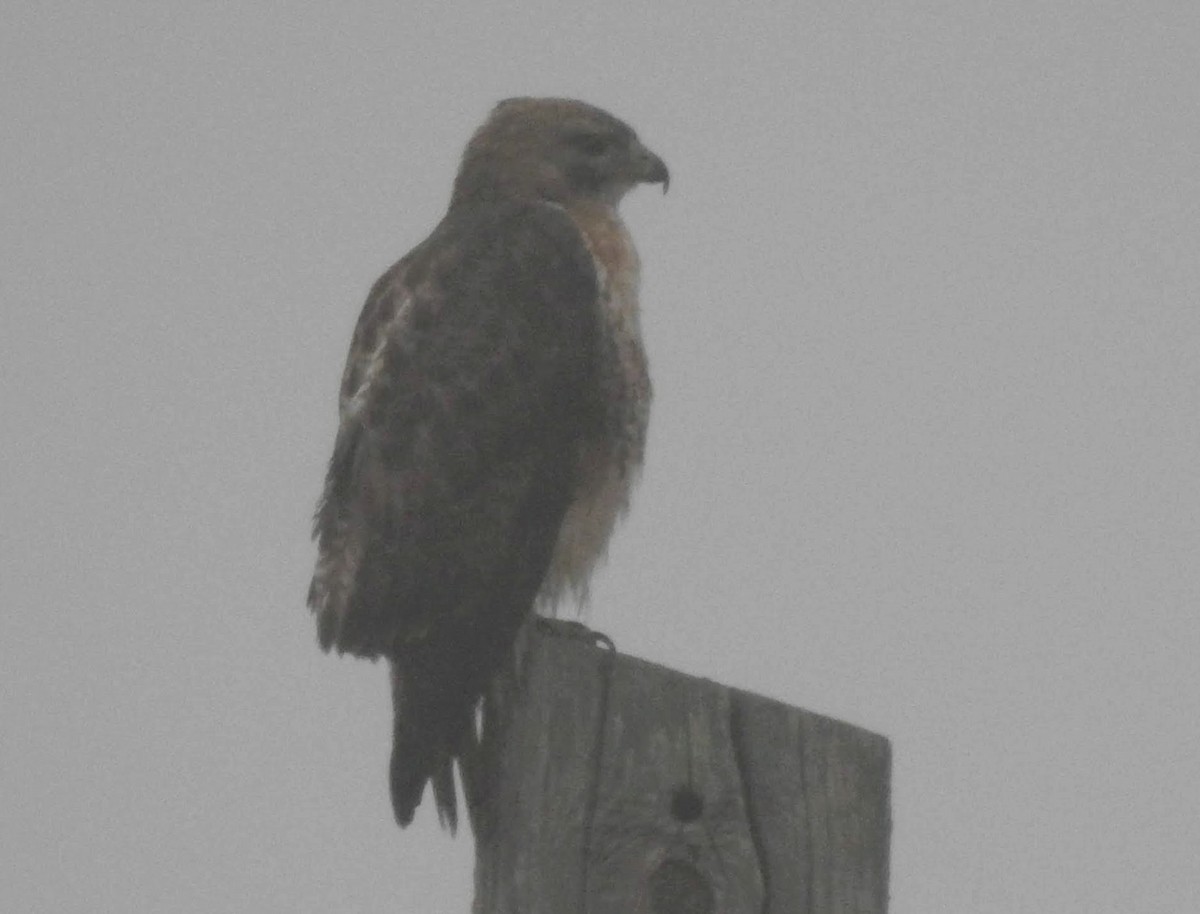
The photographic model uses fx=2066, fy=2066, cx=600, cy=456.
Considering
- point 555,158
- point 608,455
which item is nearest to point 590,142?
point 555,158

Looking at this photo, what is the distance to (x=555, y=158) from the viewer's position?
646cm

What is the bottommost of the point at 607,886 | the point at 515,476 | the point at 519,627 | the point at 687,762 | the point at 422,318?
the point at 607,886

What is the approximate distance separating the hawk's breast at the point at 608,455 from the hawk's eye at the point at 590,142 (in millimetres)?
851

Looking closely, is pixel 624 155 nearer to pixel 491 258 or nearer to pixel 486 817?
pixel 491 258

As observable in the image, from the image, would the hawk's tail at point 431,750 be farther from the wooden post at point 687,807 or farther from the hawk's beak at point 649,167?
the hawk's beak at point 649,167

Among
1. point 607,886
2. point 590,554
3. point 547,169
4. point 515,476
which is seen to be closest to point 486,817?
point 607,886

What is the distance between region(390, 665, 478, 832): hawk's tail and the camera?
4.02 metres

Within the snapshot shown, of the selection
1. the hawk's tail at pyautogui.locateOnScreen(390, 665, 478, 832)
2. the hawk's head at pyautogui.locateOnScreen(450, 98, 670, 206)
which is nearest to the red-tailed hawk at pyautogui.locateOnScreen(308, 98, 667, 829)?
the hawk's tail at pyautogui.locateOnScreen(390, 665, 478, 832)

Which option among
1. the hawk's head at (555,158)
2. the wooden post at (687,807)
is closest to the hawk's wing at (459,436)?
the hawk's head at (555,158)

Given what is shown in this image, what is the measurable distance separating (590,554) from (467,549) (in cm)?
81

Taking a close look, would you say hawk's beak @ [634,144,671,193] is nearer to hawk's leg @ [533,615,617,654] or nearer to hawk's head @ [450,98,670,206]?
hawk's head @ [450,98,670,206]

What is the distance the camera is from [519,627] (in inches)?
179

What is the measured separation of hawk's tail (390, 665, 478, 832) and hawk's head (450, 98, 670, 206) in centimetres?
256

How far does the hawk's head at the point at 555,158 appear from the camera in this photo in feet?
21.0
